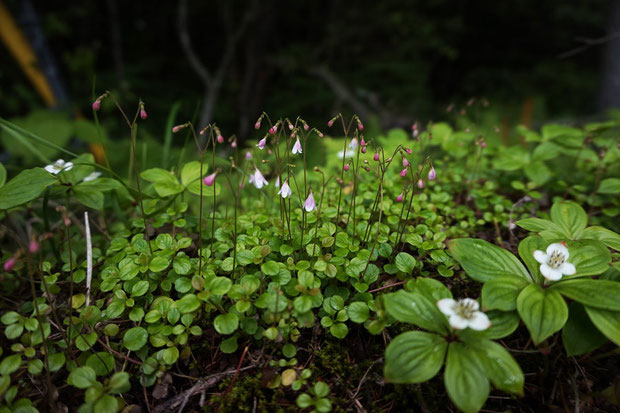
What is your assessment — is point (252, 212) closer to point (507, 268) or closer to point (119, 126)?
point (507, 268)

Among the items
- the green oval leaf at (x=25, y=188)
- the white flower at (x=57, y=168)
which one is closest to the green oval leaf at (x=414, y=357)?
the green oval leaf at (x=25, y=188)

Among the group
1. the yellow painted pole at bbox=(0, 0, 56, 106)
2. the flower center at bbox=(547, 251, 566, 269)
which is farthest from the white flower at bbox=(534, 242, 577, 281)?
the yellow painted pole at bbox=(0, 0, 56, 106)

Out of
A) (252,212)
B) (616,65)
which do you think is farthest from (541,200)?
(616,65)

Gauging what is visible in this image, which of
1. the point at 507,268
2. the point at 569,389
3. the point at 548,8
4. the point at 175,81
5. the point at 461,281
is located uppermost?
the point at 548,8

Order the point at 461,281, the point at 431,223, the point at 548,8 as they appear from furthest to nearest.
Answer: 1. the point at 548,8
2. the point at 431,223
3. the point at 461,281

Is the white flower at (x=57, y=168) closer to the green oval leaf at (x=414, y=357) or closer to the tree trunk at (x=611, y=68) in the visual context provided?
the green oval leaf at (x=414, y=357)

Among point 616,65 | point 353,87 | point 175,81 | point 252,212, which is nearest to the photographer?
point 252,212
